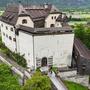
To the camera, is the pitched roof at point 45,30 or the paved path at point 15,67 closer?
the paved path at point 15,67

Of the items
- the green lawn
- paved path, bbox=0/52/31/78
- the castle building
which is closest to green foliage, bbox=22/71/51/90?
paved path, bbox=0/52/31/78

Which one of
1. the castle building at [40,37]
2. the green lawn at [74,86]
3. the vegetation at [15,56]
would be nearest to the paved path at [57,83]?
the green lawn at [74,86]

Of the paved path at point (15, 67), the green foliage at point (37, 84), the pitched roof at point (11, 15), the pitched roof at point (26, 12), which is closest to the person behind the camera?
the green foliage at point (37, 84)

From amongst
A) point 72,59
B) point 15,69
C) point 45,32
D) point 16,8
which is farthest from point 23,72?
point 16,8

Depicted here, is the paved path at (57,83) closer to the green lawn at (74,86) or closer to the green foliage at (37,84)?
the green foliage at (37,84)

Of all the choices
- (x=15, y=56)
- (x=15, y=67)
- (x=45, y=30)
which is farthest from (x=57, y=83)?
(x=15, y=56)

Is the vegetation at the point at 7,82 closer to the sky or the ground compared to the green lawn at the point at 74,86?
closer to the sky

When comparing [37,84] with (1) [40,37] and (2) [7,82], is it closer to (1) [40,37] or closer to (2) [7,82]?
(2) [7,82]

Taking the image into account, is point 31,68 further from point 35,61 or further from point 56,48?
point 56,48
